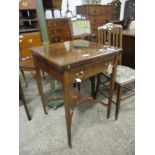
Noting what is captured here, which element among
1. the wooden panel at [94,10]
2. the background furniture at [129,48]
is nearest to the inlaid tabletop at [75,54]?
the background furniture at [129,48]

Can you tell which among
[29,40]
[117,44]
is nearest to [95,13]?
[29,40]

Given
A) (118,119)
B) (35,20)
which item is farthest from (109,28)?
(35,20)

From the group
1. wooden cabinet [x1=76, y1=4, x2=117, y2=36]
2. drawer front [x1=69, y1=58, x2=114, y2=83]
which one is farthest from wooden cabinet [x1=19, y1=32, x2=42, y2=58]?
drawer front [x1=69, y1=58, x2=114, y2=83]

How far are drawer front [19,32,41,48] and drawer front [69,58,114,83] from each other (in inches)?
76.8

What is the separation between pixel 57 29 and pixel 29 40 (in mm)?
600

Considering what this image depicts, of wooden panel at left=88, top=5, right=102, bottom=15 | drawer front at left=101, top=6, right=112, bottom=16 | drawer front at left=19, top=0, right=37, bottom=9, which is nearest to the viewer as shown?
drawer front at left=19, top=0, right=37, bottom=9

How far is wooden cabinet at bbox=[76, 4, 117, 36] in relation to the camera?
326 centimetres

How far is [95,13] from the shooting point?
335cm

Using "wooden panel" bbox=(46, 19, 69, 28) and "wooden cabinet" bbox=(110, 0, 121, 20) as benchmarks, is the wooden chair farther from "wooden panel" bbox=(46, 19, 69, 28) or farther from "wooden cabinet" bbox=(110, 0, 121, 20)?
"wooden cabinet" bbox=(110, 0, 121, 20)

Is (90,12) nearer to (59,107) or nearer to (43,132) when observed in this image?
(59,107)

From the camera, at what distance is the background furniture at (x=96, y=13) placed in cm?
326

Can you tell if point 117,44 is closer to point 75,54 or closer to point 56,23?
point 75,54

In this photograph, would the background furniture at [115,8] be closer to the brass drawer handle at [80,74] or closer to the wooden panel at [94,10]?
the wooden panel at [94,10]
